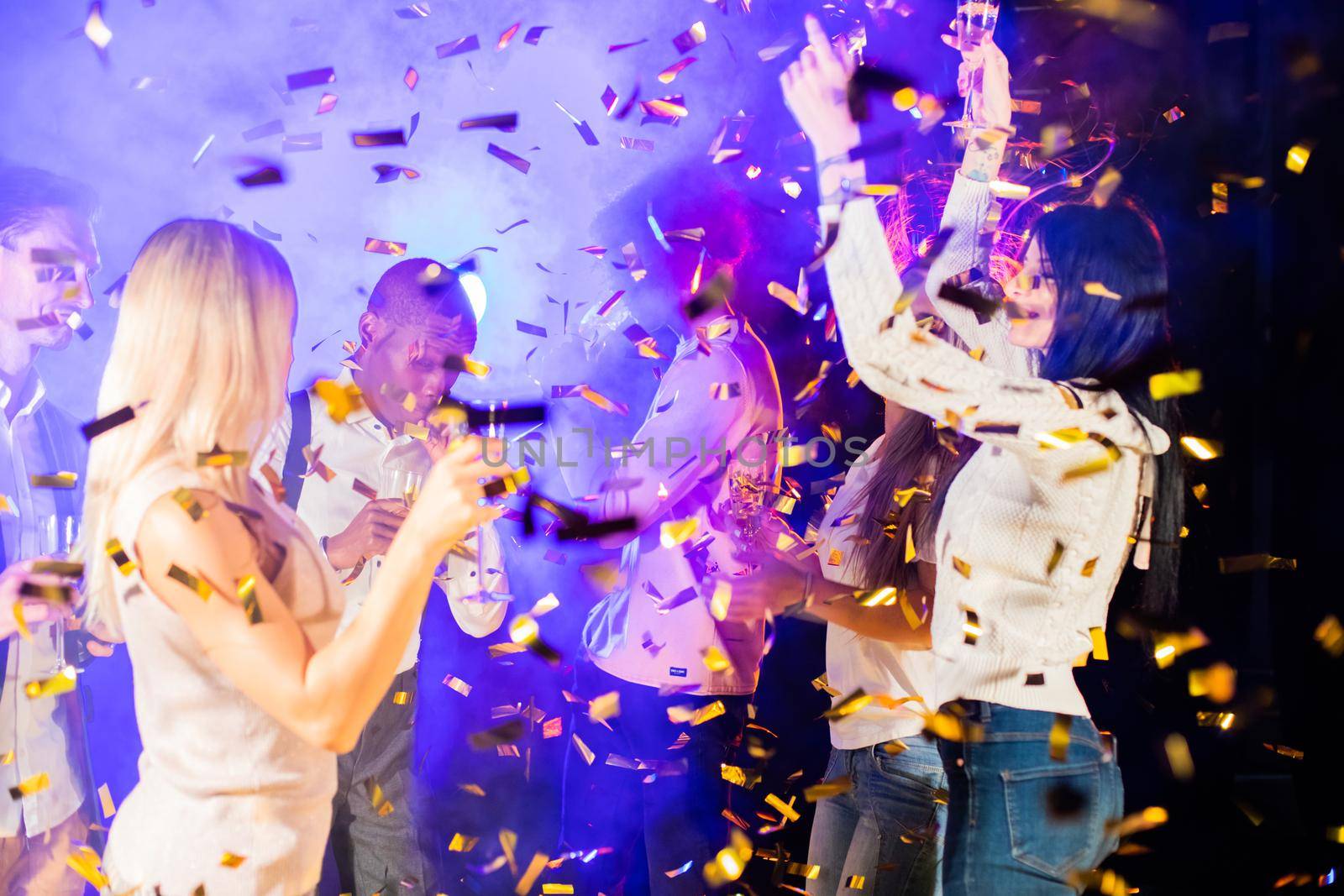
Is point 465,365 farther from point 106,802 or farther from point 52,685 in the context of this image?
point 106,802

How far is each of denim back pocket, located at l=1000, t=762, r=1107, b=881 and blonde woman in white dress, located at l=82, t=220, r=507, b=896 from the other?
3.27 ft

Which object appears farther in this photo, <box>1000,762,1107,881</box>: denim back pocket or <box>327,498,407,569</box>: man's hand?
<box>327,498,407,569</box>: man's hand

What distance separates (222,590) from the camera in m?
1.35

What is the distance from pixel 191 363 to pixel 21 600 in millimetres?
837

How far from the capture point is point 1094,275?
5.97 feet

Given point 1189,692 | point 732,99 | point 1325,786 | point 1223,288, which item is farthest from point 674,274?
point 1325,786

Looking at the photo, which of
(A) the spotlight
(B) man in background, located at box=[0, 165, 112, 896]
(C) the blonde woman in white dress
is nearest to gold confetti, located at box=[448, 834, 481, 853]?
(B) man in background, located at box=[0, 165, 112, 896]

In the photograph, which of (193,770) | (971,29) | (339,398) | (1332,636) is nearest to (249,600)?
(193,770)

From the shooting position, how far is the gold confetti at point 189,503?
4.52ft

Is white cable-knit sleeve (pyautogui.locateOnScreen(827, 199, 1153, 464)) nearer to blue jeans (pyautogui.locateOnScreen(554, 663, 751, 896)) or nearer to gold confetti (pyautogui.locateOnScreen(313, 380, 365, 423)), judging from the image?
blue jeans (pyautogui.locateOnScreen(554, 663, 751, 896))

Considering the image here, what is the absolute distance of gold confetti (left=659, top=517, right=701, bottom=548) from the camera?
90.4 inches

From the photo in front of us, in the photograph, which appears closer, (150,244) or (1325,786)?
(150,244)

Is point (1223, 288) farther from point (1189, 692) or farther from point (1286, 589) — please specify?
point (1189, 692)

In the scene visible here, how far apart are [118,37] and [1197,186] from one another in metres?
2.70
